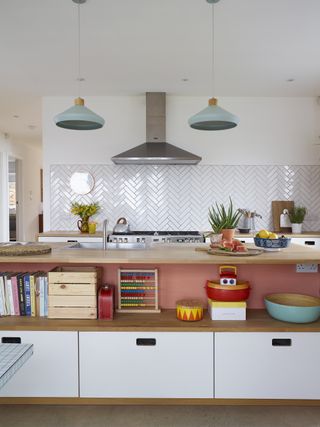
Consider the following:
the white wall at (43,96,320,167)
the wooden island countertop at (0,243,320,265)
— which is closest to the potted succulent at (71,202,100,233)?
the white wall at (43,96,320,167)

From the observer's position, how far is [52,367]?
2.09m

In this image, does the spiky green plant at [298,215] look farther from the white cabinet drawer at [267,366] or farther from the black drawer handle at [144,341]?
the black drawer handle at [144,341]

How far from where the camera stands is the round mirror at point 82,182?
486cm

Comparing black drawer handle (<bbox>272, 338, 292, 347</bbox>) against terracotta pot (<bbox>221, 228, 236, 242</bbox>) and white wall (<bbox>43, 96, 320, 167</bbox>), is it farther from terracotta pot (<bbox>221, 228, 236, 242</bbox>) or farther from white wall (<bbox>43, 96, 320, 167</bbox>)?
white wall (<bbox>43, 96, 320, 167</bbox>)

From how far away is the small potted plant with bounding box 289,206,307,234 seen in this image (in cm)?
454

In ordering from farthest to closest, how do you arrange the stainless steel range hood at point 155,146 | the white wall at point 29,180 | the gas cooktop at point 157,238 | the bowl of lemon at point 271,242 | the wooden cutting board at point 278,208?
1. the white wall at point 29,180
2. the wooden cutting board at point 278,208
3. the stainless steel range hood at point 155,146
4. the gas cooktop at point 157,238
5. the bowl of lemon at point 271,242

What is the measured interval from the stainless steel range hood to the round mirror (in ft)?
1.63

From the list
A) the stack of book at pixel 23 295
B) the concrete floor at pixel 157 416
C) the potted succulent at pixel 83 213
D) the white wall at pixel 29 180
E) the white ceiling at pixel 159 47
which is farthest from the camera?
the white wall at pixel 29 180

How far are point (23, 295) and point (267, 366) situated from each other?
1.56 m

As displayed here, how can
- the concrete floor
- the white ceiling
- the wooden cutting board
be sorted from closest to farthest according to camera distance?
the concrete floor, the white ceiling, the wooden cutting board

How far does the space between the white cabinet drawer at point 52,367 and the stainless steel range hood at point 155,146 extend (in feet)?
8.81

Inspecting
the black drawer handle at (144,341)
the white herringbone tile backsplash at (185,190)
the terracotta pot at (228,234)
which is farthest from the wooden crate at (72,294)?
the white herringbone tile backsplash at (185,190)

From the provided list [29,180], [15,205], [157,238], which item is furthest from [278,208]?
[29,180]

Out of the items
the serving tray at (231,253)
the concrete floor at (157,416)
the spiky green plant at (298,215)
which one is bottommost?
the concrete floor at (157,416)
